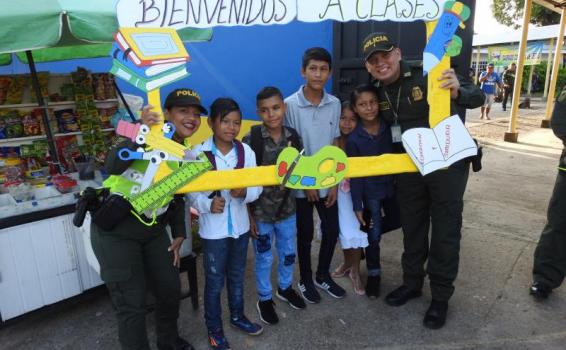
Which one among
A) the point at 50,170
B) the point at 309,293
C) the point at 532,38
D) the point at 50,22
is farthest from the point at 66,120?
the point at 532,38

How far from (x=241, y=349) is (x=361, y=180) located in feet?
4.50

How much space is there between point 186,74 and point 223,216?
0.91 m

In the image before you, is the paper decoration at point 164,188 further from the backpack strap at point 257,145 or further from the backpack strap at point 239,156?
the backpack strap at point 257,145

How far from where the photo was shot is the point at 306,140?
2725mm

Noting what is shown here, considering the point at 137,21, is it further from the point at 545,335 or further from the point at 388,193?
the point at 545,335

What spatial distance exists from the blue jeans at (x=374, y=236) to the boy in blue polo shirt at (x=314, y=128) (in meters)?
→ 0.25

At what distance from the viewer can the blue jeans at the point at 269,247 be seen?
260 centimetres

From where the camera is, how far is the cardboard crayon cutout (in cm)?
156

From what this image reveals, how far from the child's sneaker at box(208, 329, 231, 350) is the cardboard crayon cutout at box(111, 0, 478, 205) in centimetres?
112

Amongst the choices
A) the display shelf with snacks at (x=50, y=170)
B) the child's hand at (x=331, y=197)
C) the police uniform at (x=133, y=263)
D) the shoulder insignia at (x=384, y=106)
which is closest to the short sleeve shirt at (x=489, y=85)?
the shoulder insignia at (x=384, y=106)

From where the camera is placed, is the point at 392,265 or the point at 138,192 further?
the point at 392,265

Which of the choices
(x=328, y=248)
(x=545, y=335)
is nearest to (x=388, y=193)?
(x=328, y=248)

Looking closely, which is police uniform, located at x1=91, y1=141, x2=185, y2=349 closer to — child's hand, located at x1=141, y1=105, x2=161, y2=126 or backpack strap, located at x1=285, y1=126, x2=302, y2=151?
child's hand, located at x1=141, y1=105, x2=161, y2=126

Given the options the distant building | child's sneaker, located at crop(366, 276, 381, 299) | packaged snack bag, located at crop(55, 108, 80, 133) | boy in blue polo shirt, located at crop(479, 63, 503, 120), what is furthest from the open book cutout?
the distant building
